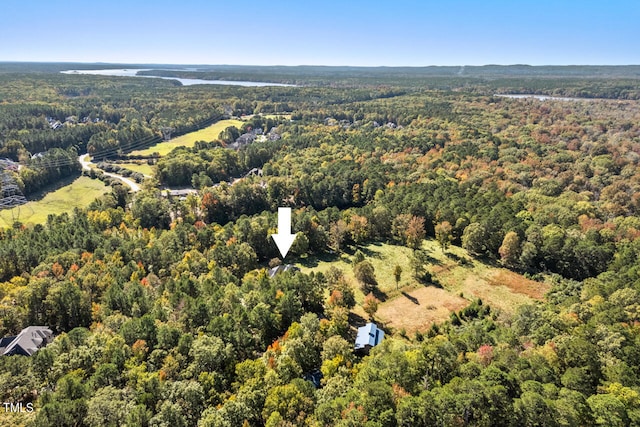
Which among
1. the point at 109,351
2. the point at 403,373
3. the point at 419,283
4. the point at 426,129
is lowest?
the point at 419,283

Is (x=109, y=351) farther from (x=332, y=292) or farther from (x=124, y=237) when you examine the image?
(x=124, y=237)

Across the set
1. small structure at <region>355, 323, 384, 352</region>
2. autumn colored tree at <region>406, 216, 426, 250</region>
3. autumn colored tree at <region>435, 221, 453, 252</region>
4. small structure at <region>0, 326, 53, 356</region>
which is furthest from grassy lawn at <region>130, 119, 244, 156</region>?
small structure at <region>355, 323, 384, 352</region>

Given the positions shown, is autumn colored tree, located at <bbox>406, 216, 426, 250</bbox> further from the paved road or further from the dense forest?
the paved road

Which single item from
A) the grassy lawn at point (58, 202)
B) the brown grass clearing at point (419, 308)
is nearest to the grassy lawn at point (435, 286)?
the brown grass clearing at point (419, 308)

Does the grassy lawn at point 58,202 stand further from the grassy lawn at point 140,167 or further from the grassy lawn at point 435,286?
the grassy lawn at point 435,286

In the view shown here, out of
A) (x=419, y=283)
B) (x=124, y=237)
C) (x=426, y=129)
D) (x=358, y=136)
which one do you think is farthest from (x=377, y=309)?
(x=426, y=129)

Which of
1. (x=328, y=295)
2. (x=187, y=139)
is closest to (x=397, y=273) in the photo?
(x=328, y=295)
